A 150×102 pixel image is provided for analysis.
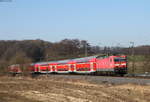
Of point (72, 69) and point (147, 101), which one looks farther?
point (72, 69)

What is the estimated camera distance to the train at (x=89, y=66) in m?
47.5

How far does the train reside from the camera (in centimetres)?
4747

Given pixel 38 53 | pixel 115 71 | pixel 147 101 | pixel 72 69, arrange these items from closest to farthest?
pixel 147 101
pixel 115 71
pixel 72 69
pixel 38 53

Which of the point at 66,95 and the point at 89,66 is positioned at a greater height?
the point at 89,66

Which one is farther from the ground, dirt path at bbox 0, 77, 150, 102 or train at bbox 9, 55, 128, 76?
train at bbox 9, 55, 128, 76

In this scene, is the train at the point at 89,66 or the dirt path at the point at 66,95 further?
the train at the point at 89,66

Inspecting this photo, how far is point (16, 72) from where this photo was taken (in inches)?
2486

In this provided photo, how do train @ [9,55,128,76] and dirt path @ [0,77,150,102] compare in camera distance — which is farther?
train @ [9,55,128,76]

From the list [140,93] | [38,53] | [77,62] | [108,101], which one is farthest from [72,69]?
[38,53]

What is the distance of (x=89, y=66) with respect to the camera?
5491cm

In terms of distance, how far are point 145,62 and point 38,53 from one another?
83264mm

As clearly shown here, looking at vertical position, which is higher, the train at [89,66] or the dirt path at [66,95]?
the train at [89,66]

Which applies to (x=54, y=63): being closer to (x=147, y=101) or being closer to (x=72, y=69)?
(x=72, y=69)

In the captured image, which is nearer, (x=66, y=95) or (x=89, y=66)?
(x=66, y=95)
